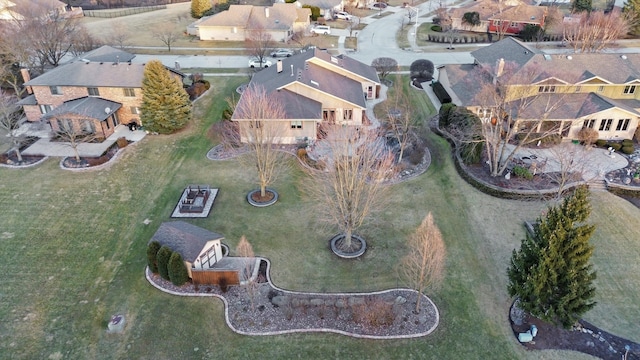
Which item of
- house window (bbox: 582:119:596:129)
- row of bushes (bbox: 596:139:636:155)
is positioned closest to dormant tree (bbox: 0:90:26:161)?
house window (bbox: 582:119:596:129)

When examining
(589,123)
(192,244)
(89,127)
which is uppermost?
(589,123)

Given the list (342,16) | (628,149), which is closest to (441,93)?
(628,149)

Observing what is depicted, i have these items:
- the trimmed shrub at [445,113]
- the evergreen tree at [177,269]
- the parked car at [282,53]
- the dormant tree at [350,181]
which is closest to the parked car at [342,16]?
the parked car at [282,53]

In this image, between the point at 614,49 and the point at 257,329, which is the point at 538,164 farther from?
the point at 614,49

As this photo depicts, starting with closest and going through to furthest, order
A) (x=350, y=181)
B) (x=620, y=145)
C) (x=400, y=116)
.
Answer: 1. (x=350, y=181)
2. (x=620, y=145)
3. (x=400, y=116)

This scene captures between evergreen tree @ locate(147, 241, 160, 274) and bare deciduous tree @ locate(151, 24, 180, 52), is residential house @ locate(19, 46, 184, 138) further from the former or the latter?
bare deciduous tree @ locate(151, 24, 180, 52)

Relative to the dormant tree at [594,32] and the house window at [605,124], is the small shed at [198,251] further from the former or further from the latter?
the dormant tree at [594,32]

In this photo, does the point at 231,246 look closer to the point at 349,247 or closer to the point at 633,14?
the point at 349,247
